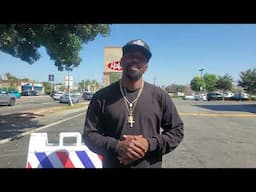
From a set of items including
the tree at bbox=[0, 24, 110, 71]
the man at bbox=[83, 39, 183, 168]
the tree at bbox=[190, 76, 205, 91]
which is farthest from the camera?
the tree at bbox=[190, 76, 205, 91]

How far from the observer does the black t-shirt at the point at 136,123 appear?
7.27 feet

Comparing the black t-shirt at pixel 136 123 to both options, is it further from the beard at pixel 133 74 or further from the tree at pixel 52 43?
the tree at pixel 52 43

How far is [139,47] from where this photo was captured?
2.26m

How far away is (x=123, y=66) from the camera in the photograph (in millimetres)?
2307

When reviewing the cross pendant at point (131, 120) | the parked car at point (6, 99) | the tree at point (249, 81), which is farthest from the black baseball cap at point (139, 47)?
the tree at point (249, 81)

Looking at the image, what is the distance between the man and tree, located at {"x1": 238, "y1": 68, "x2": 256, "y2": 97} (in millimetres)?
61066

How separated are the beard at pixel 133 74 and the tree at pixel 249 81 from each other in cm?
6115

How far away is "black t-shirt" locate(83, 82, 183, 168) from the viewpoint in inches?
87.2

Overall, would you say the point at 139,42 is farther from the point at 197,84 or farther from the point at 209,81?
the point at 209,81

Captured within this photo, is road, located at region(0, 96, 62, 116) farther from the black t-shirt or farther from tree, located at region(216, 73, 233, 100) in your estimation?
tree, located at region(216, 73, 233, 100)

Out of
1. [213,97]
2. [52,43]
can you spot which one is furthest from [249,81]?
[52,43]

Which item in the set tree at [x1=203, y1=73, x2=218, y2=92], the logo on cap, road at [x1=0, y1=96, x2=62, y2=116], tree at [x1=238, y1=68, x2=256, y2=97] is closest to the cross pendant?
the logo on cap
